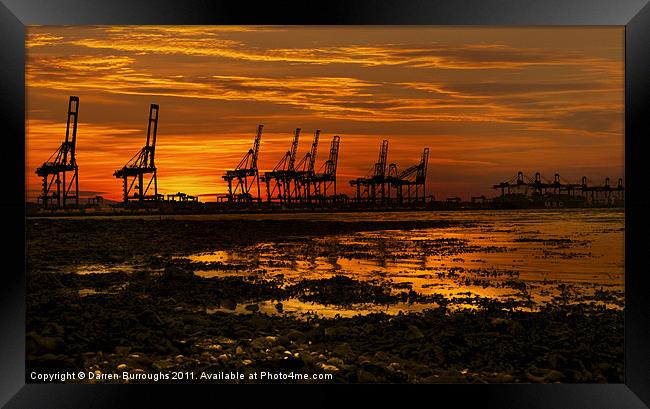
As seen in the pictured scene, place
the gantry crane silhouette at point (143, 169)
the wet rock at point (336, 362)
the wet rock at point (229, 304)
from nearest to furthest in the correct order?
the wet rock at point (336, 362), the wet rock at point (229, 304), the gantry crane silhouette at point (143, 169)

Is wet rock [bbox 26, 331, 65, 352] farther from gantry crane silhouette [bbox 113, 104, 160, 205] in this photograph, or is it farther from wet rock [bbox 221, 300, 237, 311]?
gantry crane silhouette [bbox 113, 104, 160, 205]

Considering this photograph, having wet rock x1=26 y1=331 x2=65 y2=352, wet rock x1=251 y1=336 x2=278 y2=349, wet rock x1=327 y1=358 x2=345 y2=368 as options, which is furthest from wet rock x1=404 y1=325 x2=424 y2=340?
wet rock x1=26 y1=331 x2=65 y2=352

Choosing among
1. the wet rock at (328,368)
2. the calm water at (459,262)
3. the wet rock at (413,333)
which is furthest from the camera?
the calm water at (459,262)

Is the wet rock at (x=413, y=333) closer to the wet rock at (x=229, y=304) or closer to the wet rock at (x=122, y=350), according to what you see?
the wet rock at (x=229, y=304)

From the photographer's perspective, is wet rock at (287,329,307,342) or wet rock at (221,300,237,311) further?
wet rock at (221,300,237,311)

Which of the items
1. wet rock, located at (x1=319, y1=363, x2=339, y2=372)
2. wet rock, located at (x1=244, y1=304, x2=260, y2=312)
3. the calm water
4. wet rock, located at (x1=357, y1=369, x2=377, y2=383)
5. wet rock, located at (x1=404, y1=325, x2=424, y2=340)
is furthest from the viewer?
the calm water

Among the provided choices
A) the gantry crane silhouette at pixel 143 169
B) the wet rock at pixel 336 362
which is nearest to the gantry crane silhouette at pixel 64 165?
the gantry crane silhouette at pixel 143 169

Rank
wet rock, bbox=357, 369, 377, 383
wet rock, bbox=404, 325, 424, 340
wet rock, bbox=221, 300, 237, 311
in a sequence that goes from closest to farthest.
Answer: wet rock, bbox=357, 369, 377, 383, wet rock, bbox=404, 325, 424, 340, wet rock, bbox=221, 300, 237, 311

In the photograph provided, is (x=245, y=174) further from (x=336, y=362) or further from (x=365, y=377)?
(x=365, y=377)

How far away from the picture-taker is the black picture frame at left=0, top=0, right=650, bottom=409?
637 centimetres
